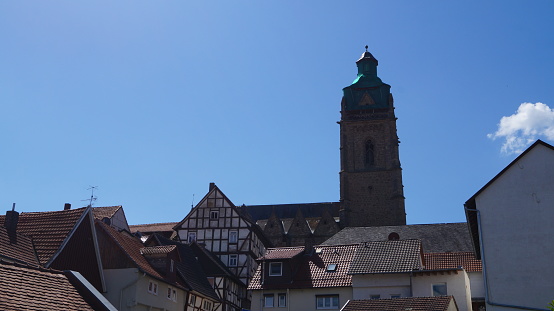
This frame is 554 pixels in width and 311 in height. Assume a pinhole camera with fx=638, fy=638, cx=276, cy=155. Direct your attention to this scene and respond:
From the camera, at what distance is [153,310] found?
33.5 m

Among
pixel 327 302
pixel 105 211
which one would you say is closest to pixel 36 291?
pixel 327 302

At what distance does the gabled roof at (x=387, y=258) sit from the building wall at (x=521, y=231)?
362 inches

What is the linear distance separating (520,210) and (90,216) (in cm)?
1809

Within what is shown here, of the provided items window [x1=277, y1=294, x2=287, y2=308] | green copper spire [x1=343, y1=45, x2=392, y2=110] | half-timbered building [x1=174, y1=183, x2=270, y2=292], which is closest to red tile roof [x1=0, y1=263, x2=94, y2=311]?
→ window [x1=277, y1=294, x2=287, y2=308]

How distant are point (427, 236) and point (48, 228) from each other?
115ft

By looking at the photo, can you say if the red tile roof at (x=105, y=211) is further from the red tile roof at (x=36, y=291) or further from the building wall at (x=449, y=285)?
the red tile roof at (x=36, y=291)

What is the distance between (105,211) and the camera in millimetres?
53250

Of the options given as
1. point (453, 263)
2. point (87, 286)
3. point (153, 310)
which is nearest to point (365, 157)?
point (453, 263)

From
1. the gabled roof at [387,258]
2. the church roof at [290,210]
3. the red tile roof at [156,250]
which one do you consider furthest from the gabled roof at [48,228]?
the church roof at [290,210]

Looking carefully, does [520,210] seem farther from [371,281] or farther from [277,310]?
[277,310]

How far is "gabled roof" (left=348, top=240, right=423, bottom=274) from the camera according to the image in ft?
114

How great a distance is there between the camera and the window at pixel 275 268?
38972mm

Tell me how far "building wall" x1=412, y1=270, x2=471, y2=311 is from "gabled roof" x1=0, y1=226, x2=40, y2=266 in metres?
19.5

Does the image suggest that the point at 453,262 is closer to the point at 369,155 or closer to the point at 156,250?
the point at 156,250
